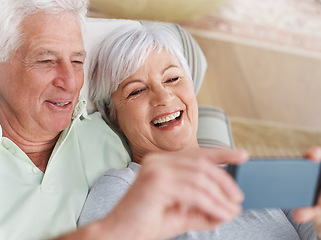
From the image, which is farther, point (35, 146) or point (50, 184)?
point (35, 146)

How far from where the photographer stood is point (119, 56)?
1.29 meters

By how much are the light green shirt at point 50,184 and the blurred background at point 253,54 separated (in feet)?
5.03

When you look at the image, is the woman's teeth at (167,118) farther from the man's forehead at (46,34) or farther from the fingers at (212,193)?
the fingers at (212,193)

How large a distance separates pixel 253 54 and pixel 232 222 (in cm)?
218

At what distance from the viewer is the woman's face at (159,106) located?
1.25 metres

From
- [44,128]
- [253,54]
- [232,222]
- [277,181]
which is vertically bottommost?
[253,54]

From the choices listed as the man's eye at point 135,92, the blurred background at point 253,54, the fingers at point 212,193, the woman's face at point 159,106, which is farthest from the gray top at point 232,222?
the blurred background at point 253,54

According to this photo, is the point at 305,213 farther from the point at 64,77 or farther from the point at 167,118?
the point at 64,77

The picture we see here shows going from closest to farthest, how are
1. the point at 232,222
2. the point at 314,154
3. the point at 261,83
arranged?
1. the point at 314,154
2. the point at 232,222
3. the point at 261,83

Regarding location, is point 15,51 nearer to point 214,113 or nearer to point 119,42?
point 119,42

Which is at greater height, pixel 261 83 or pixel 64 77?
pixel 64 77

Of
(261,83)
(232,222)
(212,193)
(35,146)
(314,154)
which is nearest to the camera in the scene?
(212,193)

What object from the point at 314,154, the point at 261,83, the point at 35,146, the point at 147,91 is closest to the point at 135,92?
the point at 147,91

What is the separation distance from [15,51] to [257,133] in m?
1.81
